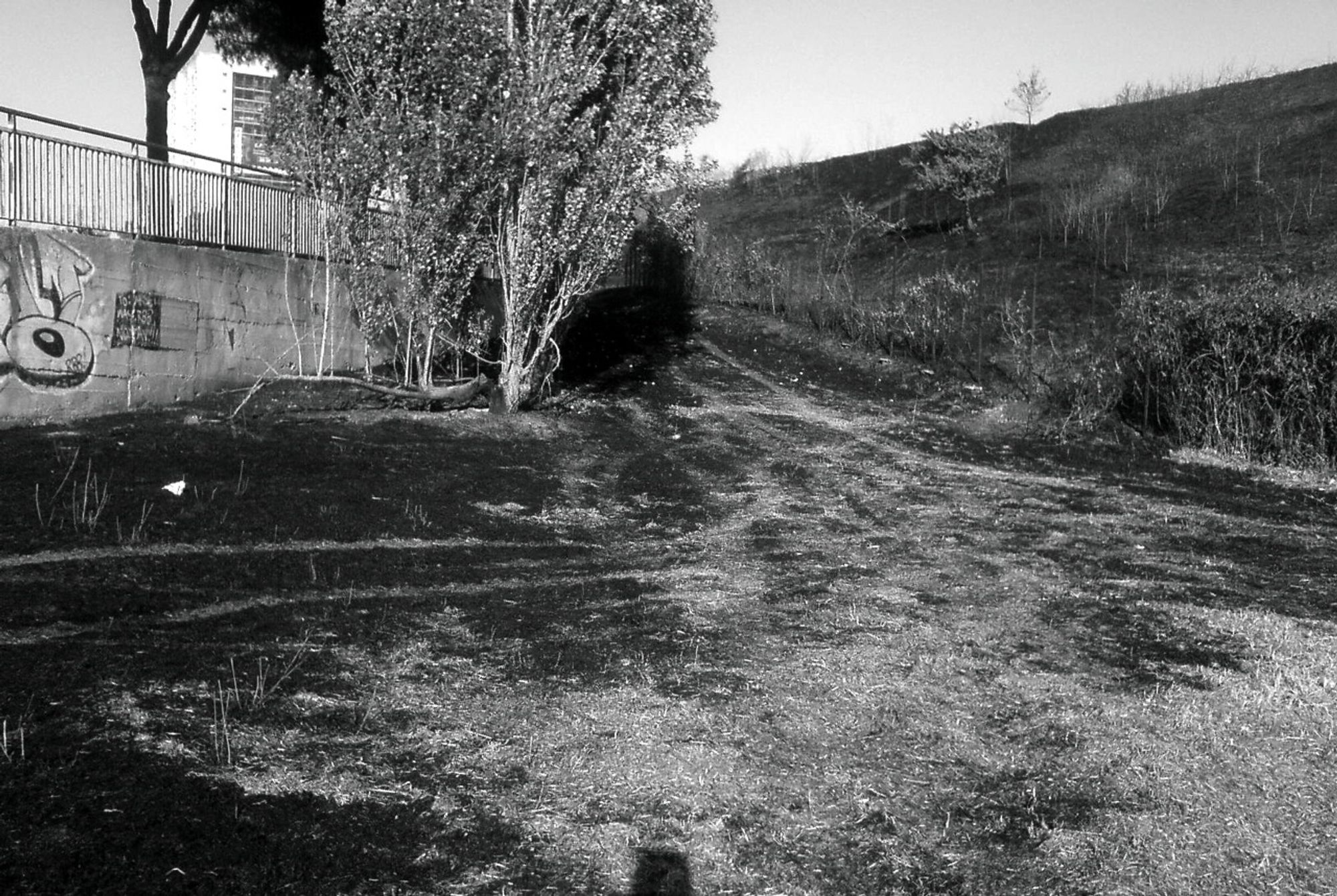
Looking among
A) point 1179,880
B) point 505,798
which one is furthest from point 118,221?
point 1179,880

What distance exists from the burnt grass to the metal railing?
101 inches

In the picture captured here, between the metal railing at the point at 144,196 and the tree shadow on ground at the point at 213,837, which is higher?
the metal railing at the point at 144,196

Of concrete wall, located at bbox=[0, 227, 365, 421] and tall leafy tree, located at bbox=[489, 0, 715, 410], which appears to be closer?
concrete wall, located at bbox=[0, 227, 365, 421]

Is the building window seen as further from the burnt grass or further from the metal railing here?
the burnt grass

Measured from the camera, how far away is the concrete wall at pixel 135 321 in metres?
11.2

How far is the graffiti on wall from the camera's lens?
11023 mm

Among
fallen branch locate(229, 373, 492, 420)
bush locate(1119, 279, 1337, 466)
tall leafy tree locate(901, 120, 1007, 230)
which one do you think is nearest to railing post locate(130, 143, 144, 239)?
fallen branch locate(229, 373, 492, 420)

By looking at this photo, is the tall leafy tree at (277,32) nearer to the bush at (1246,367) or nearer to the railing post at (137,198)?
the railing post at (137,198)

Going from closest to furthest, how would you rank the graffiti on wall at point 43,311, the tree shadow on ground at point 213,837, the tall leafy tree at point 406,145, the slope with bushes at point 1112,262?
the tree shadow on ground at point 213,837
the graffiti on wall at point 43,311
the tall leafy tree at point 406,145
the slope with bushes at point 1112,262

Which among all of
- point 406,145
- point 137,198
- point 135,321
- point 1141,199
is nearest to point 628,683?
point 406,145

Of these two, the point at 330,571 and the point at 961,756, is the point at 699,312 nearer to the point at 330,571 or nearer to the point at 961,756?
the point at 330,571

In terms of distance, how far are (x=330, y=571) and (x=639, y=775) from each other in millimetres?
3406

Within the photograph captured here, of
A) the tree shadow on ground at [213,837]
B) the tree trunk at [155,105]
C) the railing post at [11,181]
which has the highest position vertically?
the tree trunk at [155,105]

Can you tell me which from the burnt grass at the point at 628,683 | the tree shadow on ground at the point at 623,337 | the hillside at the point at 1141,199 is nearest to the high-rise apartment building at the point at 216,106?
the tree shadow on ground at the point at 623,337
